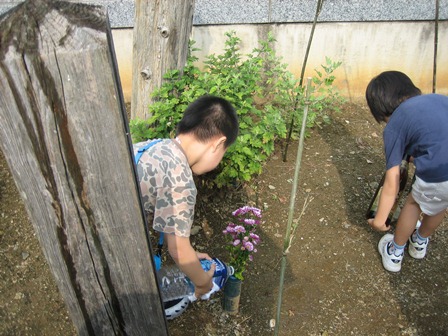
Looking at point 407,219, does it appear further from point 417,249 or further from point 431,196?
point 417,249

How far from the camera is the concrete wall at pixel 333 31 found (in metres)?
4.21

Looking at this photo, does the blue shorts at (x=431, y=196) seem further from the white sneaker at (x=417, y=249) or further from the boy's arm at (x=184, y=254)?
the boy's arm at (x=184, y=254)

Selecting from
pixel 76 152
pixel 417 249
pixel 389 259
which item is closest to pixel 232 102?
pixel 389 259

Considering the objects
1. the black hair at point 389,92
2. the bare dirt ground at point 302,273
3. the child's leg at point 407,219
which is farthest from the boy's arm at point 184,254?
the child's leg at point 407,219

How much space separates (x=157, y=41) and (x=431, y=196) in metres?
2.25

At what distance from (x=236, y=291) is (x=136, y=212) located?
1.46m

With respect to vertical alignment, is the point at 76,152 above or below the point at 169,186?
above

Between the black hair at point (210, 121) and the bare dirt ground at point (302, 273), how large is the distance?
130cm

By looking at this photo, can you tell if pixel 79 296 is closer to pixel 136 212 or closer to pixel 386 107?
pixel 136 212

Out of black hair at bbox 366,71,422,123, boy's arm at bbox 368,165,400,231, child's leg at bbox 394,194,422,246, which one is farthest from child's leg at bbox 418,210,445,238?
black hair at bbox 366,71,422,123

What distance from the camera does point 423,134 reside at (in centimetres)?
221

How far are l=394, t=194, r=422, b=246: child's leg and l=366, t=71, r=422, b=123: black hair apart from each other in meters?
0.69

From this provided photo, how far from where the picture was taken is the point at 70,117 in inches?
35.2

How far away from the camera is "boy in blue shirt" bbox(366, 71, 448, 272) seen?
7.22ft
